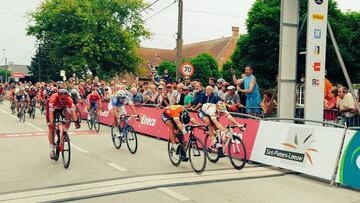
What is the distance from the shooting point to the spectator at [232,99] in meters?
12.7

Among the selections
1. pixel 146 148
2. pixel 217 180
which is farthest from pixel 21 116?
pixel 217 180

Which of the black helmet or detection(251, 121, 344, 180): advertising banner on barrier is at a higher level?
the black helmet

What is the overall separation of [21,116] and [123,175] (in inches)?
575

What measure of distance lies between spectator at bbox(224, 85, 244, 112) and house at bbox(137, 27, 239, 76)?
56.2 metres

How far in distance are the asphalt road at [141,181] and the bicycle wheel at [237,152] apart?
0.16 metres

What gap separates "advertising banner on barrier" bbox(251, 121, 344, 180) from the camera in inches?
327

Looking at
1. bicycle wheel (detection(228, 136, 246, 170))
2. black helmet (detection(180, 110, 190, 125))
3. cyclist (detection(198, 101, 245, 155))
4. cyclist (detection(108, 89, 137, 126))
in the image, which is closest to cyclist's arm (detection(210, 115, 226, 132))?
cyclist (detection(198, 101, 245, 155))

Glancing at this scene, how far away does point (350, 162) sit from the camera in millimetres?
7902

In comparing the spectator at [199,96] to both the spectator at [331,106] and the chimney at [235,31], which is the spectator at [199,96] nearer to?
the spectator at [331,106]

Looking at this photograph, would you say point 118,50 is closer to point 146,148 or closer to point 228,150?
point 146,148

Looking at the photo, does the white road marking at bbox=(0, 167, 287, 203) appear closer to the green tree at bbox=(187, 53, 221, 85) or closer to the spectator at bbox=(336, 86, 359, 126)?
the spectator at bbox=(336, 86, 359, 126)

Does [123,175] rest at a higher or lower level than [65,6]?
lower

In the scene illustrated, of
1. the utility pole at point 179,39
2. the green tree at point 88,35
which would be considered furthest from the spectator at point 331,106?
the green tree at point 88,35

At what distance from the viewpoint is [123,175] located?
8609mm
